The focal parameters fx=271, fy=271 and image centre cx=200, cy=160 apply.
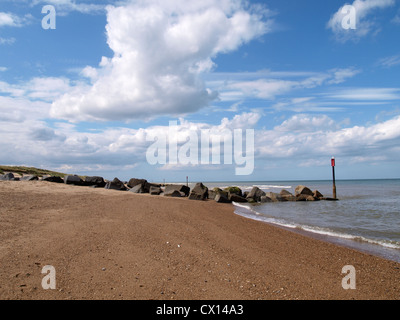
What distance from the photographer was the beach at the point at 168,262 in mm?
5105

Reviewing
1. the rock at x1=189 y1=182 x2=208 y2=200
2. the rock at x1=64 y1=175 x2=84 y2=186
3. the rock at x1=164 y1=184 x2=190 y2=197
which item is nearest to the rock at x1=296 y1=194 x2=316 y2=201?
the rock at x1=189 y1=182 x2=208 y2=200

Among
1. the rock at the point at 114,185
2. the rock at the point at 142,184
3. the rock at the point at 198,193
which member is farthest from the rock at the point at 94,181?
the rock at the point at 198,193

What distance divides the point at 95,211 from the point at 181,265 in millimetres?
6960

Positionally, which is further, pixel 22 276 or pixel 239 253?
pixel 239 253

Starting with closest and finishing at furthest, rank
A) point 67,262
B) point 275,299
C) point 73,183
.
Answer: point 275,299 → point 67,262 → point 73,183

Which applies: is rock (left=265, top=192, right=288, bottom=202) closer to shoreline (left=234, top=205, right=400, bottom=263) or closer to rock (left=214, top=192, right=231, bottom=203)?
rock (left=214, top=192, right=231, bottom=203)

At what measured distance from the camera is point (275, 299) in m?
4.98

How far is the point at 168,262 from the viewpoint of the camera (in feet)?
21.3

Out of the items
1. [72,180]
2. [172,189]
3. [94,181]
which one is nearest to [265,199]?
[172,189]

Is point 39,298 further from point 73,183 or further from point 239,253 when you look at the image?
point 73,183

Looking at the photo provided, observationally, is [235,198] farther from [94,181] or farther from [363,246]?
[363,246]

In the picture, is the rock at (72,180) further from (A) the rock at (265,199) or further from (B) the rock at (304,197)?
(B) the rock at (304,197)

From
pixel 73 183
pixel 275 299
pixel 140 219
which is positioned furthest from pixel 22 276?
pixel 73 183

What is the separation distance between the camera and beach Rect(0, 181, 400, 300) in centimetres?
511
